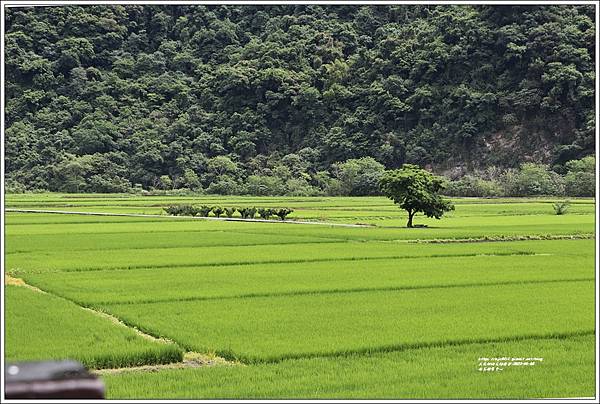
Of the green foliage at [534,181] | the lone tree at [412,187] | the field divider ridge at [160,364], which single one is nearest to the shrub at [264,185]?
the lone tree at [412,187]

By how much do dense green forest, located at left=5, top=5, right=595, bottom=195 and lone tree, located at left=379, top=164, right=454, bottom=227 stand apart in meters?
0.43

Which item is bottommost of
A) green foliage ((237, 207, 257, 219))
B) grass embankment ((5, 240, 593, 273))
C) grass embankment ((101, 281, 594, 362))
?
green foliage ((237, 207, 257, 219))

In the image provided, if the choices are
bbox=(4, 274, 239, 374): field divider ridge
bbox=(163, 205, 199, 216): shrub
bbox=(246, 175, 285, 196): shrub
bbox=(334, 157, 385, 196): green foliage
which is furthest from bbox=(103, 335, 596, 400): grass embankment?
bbox=(163, 205, 199, 216): shrub

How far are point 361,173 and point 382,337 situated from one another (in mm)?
14741

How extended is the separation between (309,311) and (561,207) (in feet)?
60.0

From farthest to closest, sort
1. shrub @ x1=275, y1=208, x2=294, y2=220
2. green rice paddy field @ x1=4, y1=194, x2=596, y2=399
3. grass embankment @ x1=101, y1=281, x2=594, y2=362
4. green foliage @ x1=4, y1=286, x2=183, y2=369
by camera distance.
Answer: shrub @ x1=275, y1=208, x2=294, y2=220, grass embankment @ x1=101, y1=281, x2=594, y2=362, green foliage @ x1=4, y1=286, x2=183, y2=369, green rice paddy field @ x1=4, y1=194, x2=596, y2=399

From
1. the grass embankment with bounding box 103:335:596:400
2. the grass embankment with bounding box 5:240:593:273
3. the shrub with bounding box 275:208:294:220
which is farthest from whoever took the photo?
the shrub with bounding box 275:208:294:220

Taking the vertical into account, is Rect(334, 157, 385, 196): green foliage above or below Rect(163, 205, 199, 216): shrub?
above

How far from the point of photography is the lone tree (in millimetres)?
21875

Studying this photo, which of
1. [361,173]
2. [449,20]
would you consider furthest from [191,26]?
[449,20]

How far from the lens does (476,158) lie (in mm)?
23031

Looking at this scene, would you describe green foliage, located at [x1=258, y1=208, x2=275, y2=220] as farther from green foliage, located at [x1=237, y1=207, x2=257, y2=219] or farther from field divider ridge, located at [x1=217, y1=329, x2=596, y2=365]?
field divider ridge, located at [x1=217, y1=329, x2=596, y2=365]

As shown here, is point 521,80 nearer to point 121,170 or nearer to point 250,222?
point 250,222

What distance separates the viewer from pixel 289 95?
16594 mm
